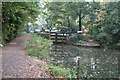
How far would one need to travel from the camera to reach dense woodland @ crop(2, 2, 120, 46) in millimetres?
7258

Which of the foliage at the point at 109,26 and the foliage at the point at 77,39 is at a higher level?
the foliage at the point at 109,26

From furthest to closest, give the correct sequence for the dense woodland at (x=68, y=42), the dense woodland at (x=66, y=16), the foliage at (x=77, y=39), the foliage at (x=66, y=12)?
the foliage at (x=66, y=12) → the foliage at (x=77, y=39) → the dense woodland at (x=66, y=16) → the dense woodland at (x=68, y=42)

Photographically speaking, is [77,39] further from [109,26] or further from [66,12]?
[109,26]

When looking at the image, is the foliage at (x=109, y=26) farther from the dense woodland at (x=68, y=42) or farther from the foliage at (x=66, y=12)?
the foliage at (x=66, y=12)

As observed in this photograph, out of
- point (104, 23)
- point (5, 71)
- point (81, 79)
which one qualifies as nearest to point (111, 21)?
point (104, 23)

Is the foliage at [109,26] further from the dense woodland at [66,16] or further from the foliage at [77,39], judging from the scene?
the foliage at [77,39]

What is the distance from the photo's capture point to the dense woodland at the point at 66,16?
7258 millimetres

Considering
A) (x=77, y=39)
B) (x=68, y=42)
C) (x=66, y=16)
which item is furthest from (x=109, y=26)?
(x=66, y=16)

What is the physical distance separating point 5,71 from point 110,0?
9.83 m

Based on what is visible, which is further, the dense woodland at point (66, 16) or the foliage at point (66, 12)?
the foliage at point (66, 12)

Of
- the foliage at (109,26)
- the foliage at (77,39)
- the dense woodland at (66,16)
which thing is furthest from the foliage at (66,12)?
the foliage at (109,26)

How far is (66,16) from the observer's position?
16.3 meters

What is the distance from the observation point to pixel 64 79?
12.5ft

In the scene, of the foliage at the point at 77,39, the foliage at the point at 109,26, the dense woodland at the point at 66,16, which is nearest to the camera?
the dense woodland at the point at 66,16
